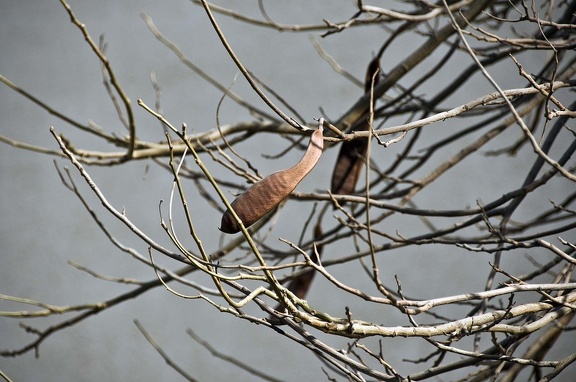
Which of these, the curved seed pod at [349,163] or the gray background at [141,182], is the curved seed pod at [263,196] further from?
the gray background at [141,182]

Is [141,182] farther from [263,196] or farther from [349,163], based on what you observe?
[263,196]

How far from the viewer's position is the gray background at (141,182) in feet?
8.35

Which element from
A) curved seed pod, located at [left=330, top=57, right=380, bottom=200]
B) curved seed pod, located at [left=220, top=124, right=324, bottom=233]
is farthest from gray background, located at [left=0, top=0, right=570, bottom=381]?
curved seed pod, located at [left=220, top=124, right=324, bottom=233]

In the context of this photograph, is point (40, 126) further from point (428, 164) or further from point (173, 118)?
point (428, 164)

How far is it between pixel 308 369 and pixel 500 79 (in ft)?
3.78

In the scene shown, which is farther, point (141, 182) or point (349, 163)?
point (141, 182)

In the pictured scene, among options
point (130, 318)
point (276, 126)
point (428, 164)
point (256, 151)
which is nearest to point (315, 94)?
point (256, 151)

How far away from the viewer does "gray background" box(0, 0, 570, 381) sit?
2.54 m

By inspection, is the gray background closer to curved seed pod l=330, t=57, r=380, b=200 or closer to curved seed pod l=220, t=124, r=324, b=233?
curved seed pod l=330, t=57, r=380, b=200

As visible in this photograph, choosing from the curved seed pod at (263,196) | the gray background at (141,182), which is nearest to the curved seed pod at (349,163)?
the curved seed pod at (263,196)

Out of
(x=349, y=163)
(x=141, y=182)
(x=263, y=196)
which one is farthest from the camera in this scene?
(x=141, y=182)

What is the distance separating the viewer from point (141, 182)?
2691mm

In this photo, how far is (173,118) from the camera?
2658mm

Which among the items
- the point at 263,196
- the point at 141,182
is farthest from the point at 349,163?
the point at 141,182
